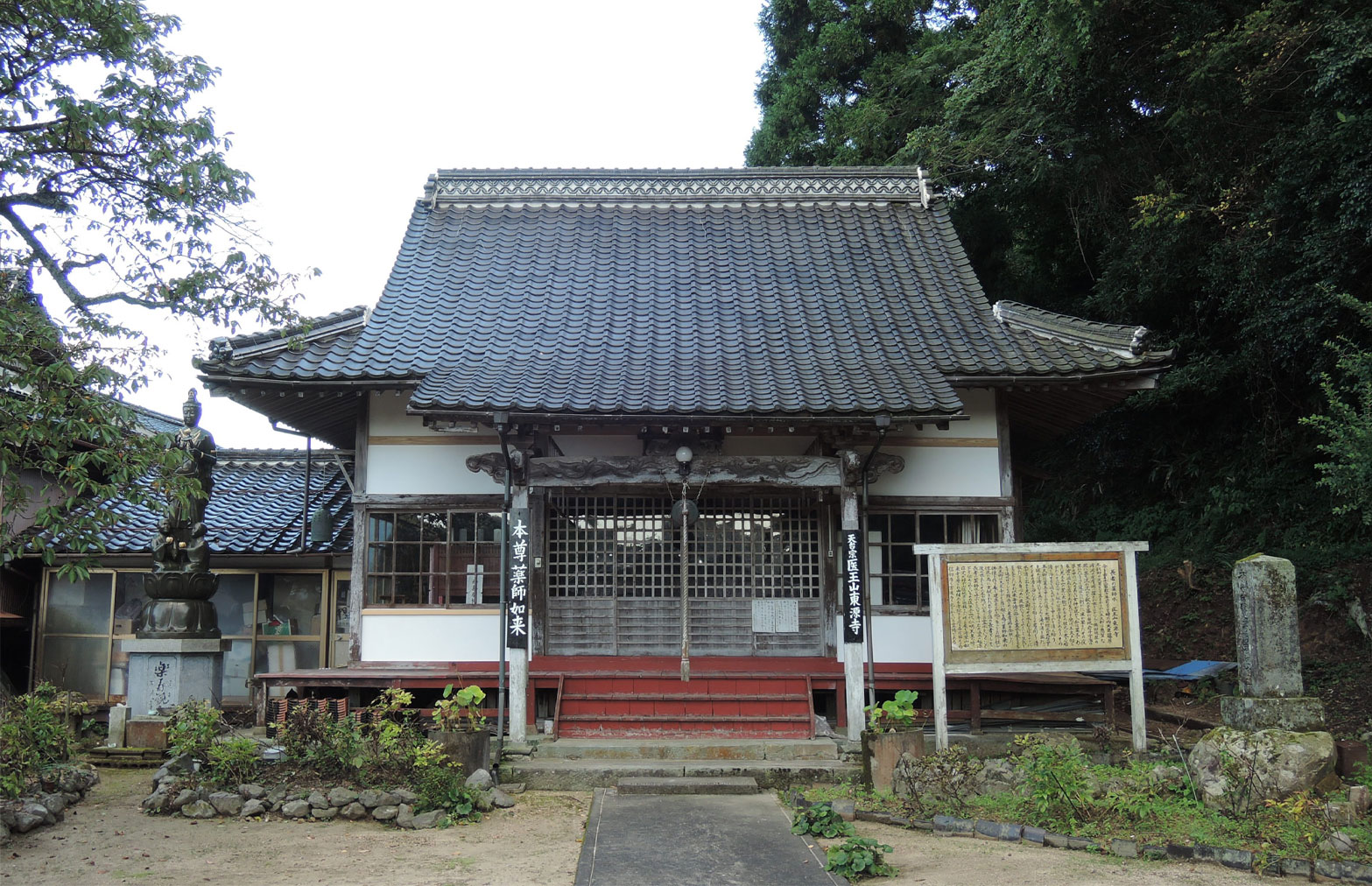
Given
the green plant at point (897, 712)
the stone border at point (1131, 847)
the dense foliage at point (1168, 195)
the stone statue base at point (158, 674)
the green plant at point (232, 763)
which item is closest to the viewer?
the stone border at point (1131, 847)

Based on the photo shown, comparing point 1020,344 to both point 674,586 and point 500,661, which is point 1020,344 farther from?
point 500,661

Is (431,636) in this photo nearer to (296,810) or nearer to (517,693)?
(517,693)

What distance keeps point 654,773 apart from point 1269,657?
17.5 ft

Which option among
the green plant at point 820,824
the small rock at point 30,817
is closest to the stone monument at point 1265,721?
the green plant at point 820,824

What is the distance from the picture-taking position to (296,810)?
7.29 meters

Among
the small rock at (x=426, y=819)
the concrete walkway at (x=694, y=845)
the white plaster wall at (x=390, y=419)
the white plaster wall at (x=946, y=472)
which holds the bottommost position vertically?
the concrete walkway at (x=694, y=845)

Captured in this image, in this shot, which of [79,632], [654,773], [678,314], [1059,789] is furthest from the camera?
[79,632]

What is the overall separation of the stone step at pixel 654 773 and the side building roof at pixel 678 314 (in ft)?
11.0

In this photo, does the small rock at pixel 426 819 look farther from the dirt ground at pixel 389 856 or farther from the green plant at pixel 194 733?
the green plant at pixel 194 733

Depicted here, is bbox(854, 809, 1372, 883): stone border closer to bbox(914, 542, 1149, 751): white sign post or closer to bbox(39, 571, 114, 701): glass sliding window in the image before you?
bbox(914, 542, 1149, 751): white sign post

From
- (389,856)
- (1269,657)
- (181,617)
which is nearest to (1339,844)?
(1269,657)

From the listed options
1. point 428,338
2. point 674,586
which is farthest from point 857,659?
point 428,338

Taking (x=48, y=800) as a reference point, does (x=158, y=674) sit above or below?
above

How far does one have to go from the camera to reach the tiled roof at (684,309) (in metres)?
9.75
